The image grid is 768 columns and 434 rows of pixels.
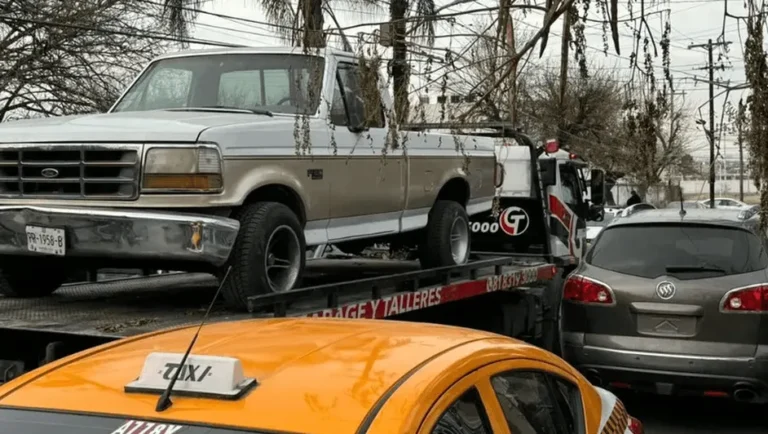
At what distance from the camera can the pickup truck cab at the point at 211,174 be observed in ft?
17.4

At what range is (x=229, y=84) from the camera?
6805 mm

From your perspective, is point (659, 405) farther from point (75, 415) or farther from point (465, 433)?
point (75, 415)

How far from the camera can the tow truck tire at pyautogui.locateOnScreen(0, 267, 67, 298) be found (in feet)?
20.1

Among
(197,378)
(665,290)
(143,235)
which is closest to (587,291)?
(665,290)

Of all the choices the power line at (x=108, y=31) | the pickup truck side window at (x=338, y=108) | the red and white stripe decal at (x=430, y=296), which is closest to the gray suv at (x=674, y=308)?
the red and white stripe decal at (x=430, y=296)

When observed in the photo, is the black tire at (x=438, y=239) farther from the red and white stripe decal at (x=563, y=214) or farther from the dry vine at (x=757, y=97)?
the red and white stripe decal at (x=563, y=214)

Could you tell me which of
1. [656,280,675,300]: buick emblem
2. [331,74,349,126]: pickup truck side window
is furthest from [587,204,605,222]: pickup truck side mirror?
[331,74,349,126]: pickup truck side window

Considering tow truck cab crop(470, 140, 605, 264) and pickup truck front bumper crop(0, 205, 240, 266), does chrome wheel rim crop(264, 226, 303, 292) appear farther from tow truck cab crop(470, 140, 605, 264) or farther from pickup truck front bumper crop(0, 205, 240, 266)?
tow truck cab crop(470, 140, 605, 264)

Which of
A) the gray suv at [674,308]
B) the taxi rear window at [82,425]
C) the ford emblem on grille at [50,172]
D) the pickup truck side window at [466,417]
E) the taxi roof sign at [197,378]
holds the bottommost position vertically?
the gray suv at [674,308]

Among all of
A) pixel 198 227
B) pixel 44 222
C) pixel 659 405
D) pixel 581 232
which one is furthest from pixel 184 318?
pixel 581 232

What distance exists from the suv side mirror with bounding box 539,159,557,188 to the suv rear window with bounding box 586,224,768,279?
4326 millimetres

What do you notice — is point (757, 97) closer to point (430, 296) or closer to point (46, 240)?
point (430, 296)

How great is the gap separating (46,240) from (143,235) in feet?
1.88

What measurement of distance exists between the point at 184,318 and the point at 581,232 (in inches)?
354
